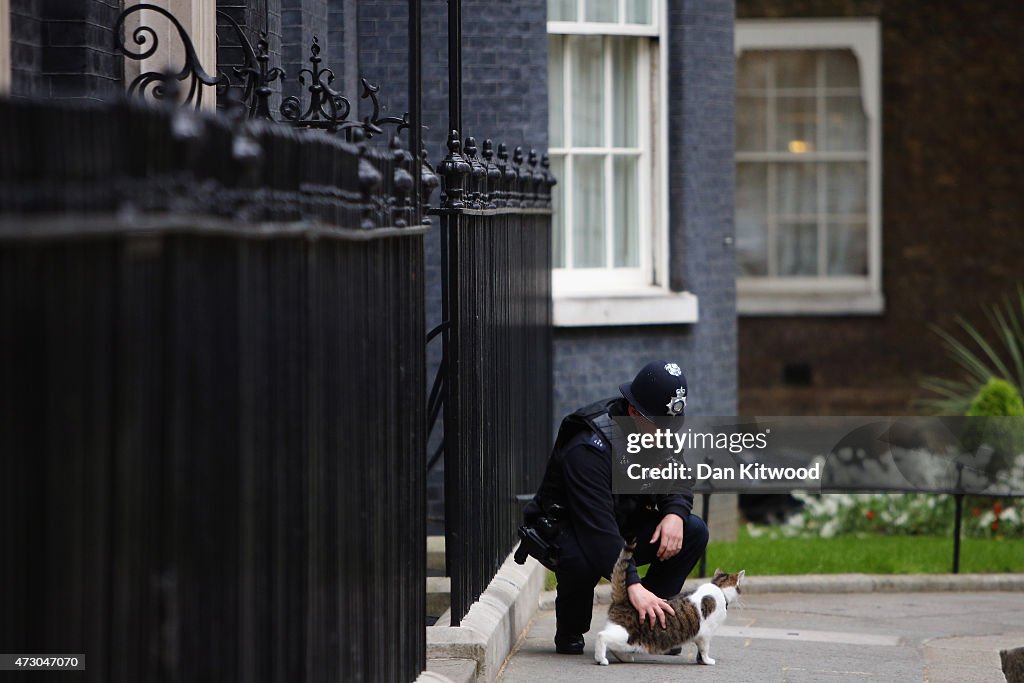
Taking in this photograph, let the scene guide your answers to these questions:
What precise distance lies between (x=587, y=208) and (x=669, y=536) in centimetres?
489

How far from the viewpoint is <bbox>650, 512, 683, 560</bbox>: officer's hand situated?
6297 millimetres

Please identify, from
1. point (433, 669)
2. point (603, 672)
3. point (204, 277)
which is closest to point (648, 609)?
point (603, 672)

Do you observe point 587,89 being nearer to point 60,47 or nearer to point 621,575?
point 60,47

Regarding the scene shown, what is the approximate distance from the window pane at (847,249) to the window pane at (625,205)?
6.15m

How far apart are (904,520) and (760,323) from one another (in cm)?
559

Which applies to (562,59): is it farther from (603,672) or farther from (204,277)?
(204,277)

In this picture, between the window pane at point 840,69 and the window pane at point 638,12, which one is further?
the window pane at point 840,69

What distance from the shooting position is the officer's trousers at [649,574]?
6352mm

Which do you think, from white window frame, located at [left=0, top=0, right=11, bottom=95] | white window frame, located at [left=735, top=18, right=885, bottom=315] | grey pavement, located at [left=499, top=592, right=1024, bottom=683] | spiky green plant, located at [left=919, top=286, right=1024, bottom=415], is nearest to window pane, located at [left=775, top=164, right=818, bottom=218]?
white window frame, located at [left=735, top=18, right=885, bottom=315]

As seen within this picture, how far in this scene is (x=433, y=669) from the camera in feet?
17.6

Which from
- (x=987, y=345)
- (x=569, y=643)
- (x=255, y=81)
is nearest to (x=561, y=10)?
(x=255, y=81)

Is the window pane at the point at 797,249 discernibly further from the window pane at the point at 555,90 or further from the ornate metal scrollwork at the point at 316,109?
the ornate metal scrollwork at the point at 316,109

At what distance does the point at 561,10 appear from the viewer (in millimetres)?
10562

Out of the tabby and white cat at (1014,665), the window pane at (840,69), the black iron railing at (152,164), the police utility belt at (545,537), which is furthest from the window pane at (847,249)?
the black iron railing at (152,164)
